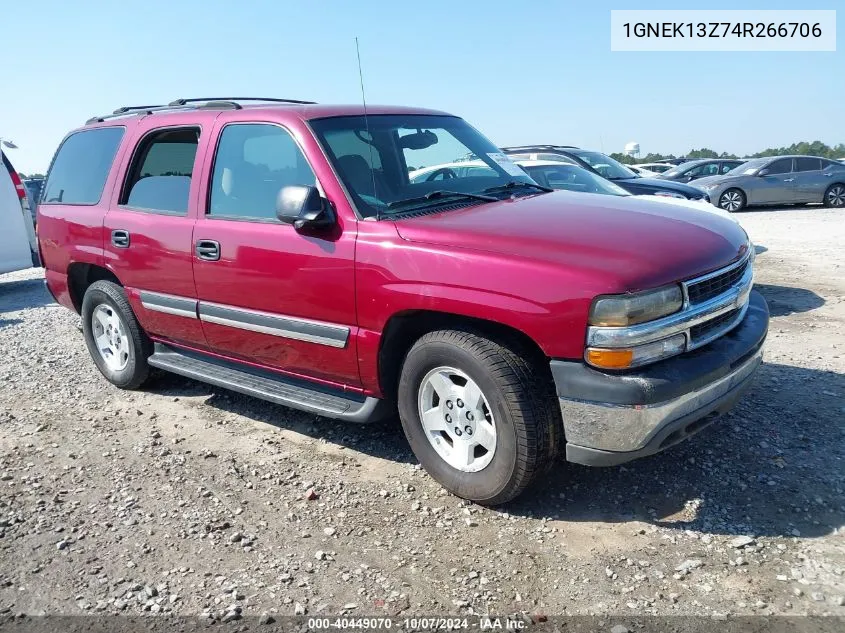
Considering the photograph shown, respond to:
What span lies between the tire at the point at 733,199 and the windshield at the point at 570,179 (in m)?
10.5

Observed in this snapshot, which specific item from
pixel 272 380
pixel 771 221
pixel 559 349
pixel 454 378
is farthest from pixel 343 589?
pixel 771 221

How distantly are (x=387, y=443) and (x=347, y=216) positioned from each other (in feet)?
4.71

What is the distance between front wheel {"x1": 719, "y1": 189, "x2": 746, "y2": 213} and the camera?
690 inches

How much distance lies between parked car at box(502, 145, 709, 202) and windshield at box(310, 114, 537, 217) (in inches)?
192

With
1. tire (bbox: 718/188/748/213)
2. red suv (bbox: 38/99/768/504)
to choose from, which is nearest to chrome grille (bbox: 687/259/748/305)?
red suv (bbox: 38/99/768/504)

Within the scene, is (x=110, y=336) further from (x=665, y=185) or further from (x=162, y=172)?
(x=665, y=185)

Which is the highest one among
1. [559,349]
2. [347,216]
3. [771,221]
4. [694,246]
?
[347,216]

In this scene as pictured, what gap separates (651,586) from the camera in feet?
9.24

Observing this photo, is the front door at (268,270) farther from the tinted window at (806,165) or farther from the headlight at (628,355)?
the tinted window at (806,165)

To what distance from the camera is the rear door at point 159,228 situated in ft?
14.7

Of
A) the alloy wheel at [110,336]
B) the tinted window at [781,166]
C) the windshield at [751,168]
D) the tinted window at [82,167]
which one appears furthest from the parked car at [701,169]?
the alloy wheel at [110,336]

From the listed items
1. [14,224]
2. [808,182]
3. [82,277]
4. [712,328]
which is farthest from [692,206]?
[808,182]

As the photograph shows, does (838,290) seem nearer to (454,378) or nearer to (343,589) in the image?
(454,378)

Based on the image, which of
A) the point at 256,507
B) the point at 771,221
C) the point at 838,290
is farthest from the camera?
the point at 771,221
